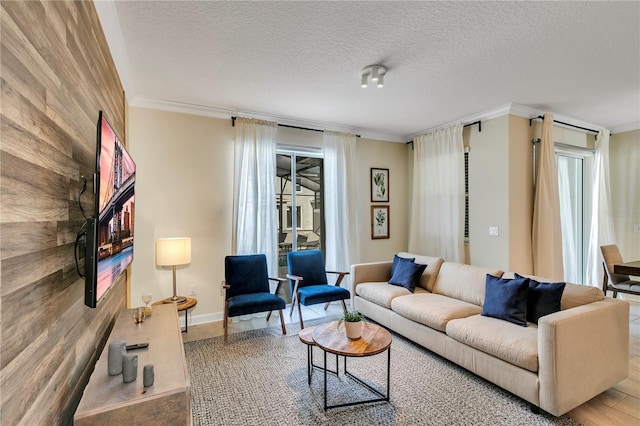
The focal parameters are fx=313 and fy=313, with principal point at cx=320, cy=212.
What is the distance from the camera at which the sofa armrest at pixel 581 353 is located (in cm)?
200

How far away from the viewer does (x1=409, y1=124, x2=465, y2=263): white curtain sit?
4566mm

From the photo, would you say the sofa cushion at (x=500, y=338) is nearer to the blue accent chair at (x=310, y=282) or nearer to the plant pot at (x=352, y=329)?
the plant pot at (x=352, y=329)

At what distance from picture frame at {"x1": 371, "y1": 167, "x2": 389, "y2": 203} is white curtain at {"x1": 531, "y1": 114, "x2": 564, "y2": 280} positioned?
2.14m

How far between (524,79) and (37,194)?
393cm

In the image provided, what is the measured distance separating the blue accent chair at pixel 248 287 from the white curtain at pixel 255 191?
30 centimetres

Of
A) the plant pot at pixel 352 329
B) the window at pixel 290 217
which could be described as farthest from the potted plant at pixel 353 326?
the window at pixel 290 217

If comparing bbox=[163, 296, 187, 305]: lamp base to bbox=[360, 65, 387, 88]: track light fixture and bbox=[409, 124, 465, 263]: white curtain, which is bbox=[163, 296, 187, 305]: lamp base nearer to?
bbox=[360, 65, 387, 88]: track light fixture

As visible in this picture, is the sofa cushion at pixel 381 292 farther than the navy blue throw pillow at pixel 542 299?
Yes

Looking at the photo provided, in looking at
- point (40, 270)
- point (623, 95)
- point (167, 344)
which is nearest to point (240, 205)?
point (167, 344)

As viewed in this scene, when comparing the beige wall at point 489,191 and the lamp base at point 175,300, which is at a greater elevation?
the beige wall at point 489,191

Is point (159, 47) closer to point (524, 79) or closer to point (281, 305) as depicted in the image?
point (281, 305)

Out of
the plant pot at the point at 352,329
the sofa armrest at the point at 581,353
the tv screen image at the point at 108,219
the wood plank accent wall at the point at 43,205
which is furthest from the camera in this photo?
the plant pot at the point at 352,329

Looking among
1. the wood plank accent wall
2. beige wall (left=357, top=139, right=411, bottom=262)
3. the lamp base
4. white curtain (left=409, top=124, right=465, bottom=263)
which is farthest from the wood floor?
beige wall (left=357, top=139, right=411, bottom=262)

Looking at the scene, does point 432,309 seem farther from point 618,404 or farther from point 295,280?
point 295,280
